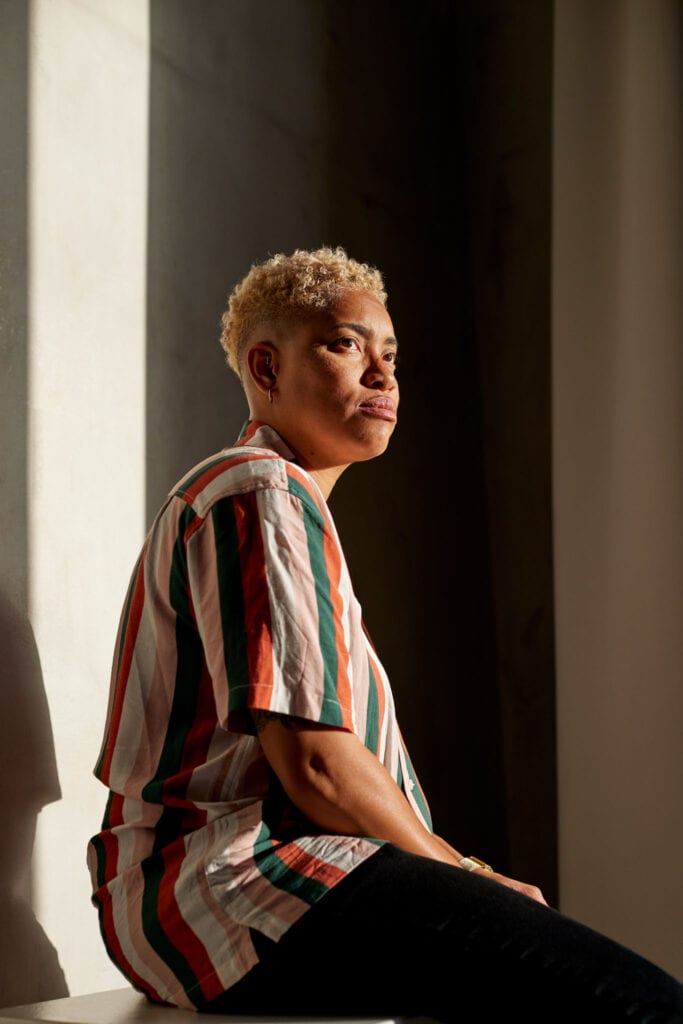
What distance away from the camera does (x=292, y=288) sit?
1.67 meters

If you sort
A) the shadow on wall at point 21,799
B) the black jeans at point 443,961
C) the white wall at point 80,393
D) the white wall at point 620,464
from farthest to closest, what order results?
the white wall at point 620,464
the white wall at point 80,393
the shadow on wall at point 21,799
the black jeans at point 443,961

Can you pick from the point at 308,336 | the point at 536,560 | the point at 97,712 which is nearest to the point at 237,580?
the point at 308,336

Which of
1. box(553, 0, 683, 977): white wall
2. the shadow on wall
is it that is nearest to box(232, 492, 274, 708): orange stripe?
the shadow on wall

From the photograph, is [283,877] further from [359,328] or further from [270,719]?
[359,328]

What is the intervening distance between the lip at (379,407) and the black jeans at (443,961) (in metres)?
0.66

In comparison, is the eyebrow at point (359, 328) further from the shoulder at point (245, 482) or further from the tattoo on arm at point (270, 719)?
the tattoo on arm at point (270, 719)

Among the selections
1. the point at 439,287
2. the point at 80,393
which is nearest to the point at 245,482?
the point at 80,393

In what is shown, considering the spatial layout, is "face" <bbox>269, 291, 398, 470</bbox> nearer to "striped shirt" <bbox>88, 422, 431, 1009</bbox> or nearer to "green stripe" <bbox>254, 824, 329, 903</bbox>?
"striped shirt" <bbox>88, 422, 431, 1009</bbox>

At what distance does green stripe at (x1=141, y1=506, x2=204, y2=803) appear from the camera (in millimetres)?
1322

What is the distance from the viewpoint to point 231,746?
4.18 feet

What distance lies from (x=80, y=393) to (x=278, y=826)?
0.81 metres

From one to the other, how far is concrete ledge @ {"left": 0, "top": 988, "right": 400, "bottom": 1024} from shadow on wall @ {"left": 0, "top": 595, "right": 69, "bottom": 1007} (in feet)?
0.65

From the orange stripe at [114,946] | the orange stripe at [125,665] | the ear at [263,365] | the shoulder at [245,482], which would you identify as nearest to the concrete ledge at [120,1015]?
the orange stripe at [114,946]

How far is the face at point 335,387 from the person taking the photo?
1629 millimetres
